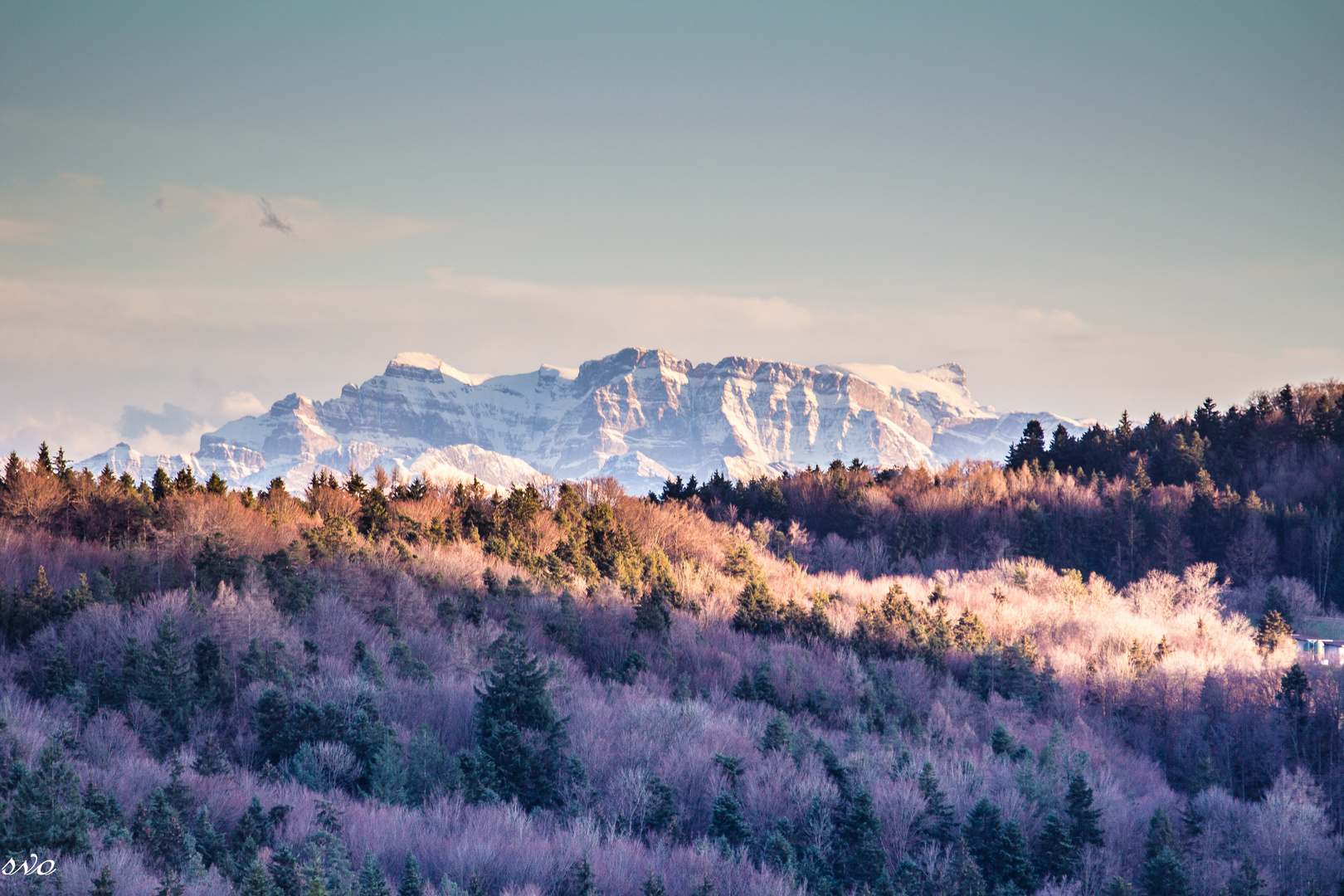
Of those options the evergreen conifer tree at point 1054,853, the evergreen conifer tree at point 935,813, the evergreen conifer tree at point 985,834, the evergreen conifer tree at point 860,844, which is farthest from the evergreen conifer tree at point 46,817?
the evergreen conifer tree at point 1054,853

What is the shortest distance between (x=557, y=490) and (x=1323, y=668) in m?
58.6

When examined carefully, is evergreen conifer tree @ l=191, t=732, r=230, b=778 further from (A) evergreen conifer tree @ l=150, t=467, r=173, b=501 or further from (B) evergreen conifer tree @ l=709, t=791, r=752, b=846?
(A) evergreen conifer tree @ l=150, t=467, r=173, b=501

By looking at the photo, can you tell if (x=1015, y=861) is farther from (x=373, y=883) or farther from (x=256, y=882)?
(x=256, y=882)

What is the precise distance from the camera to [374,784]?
83.3 ft

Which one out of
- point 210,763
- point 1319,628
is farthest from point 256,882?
point 1319,628

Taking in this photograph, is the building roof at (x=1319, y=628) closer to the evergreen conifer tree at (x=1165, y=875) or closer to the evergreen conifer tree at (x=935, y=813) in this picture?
the evergreen conifer tree at (x=1165, y=875)

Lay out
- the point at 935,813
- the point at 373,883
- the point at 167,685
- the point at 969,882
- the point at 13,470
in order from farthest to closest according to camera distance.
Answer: the point at 13,470, the point at 167,685, the point at 935,813, the point at 969,882, the point at 373,883

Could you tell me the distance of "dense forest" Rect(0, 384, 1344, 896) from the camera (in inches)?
810

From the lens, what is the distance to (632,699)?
131 feet

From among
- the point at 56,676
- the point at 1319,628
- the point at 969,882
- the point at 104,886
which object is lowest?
the point at 1319,628

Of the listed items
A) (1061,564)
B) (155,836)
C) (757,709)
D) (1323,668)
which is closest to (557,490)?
(757,709)

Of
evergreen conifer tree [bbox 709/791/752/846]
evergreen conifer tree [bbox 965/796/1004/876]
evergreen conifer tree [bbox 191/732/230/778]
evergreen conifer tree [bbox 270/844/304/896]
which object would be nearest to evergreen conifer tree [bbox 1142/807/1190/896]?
evergreen conifer tree [bbox 965/796/1004/876]

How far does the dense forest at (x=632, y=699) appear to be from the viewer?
67.5ft

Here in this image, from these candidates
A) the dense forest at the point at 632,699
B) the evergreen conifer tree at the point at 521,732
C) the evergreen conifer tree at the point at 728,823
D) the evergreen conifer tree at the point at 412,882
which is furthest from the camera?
the evergreen conifer tree at the point at 521,732
